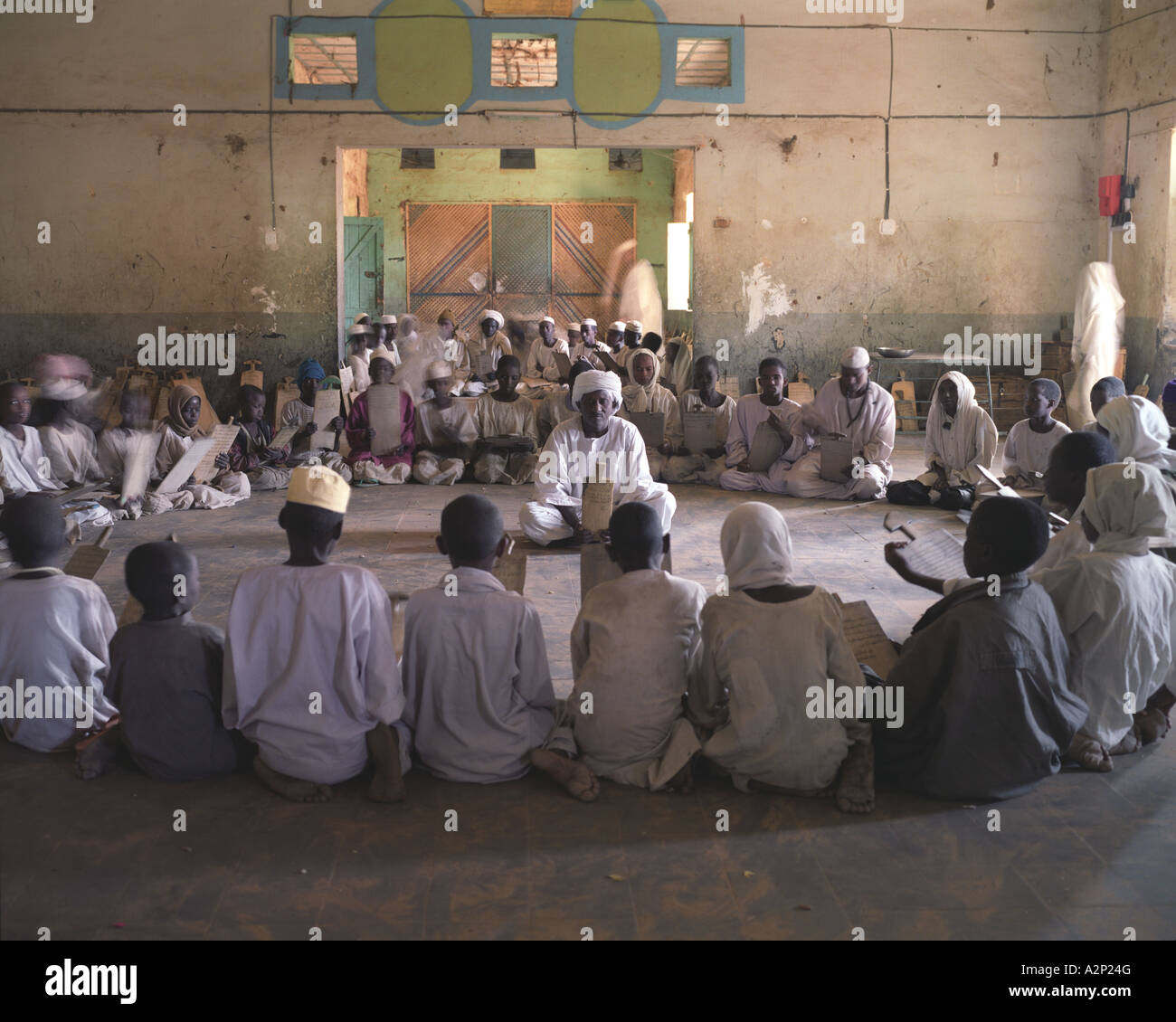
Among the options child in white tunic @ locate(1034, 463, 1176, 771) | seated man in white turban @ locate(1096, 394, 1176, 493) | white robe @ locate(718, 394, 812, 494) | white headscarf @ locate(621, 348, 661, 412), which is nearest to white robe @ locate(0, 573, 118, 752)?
child in white tunic @ locate(1034, 463, 1176, 771)

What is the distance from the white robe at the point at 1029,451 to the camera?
8094 mm

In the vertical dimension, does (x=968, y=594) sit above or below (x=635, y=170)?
below

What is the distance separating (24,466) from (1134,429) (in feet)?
22.8

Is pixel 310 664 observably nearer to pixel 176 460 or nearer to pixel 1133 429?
pixel 1133 429

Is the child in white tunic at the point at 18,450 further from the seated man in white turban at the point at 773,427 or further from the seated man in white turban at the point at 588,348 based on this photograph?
the seated man in white turban at the point at 588,348

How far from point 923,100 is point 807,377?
126 inches

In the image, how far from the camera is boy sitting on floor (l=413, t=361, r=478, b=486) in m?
10.1

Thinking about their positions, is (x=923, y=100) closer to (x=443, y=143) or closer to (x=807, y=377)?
(x=807, y=377)

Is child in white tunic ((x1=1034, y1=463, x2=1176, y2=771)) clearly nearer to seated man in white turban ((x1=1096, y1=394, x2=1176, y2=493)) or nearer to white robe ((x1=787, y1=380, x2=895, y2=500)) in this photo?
Result: seated man in white turban ((x1=1096, y1=394, x2=1176, y2=493))

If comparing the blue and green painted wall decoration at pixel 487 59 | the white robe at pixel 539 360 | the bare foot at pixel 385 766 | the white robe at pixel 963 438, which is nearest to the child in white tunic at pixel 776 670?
the bare foot at pixel 385 766

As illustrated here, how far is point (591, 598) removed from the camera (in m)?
3.88

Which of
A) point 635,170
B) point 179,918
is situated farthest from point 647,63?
point 179,918

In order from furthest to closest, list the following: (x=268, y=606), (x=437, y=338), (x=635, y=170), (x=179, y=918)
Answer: (x=635, y=170)
(x=437, y=338)
(x=268, y=606)
(x=179, y=918)

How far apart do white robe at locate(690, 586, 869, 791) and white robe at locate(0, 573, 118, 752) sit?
2.01m
